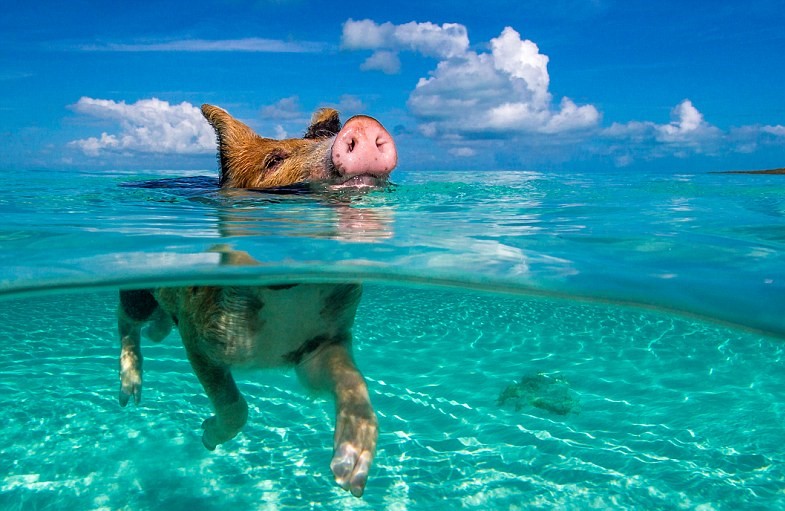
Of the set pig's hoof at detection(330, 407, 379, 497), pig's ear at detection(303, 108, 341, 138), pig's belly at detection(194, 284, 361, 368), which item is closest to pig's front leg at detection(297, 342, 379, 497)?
pig's hoof at detection(330, 407, 379, 497)

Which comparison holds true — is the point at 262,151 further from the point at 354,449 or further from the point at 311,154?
the point at 354,449

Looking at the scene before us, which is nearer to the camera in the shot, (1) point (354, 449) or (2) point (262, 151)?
(1) point (354, 449)

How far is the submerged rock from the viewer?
721 centimetres

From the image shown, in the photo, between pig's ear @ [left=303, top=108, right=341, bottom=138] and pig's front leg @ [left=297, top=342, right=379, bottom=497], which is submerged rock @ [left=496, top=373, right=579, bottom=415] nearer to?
pig's front leg @ [left=297, top=342, right=379, bottom=497]

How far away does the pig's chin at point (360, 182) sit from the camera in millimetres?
6879

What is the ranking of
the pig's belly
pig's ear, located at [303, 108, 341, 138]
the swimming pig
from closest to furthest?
the swimming pig, the pig's belly, pig's ear, located at [303, 108, 341, 138]

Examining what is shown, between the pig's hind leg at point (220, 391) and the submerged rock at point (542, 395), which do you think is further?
the submerged rock at point (542, 395)

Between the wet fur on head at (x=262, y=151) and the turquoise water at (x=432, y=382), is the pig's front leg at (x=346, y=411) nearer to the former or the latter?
the turquoise water at (x=432, y=382)

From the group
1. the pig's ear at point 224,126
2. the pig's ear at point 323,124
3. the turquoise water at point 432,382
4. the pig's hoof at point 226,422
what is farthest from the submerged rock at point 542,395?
the pig's ear at point 224,126

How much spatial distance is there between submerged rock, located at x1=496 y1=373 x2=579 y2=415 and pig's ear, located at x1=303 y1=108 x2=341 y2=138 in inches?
171

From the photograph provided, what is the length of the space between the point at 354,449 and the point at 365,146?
140 inches

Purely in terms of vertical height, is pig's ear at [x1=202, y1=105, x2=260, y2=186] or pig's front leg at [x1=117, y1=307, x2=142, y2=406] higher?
pig's ear at [x1=202, y1=105, x2=260, y2=186]

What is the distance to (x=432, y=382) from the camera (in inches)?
340

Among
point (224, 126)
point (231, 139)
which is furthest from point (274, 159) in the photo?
point (224, 126)
